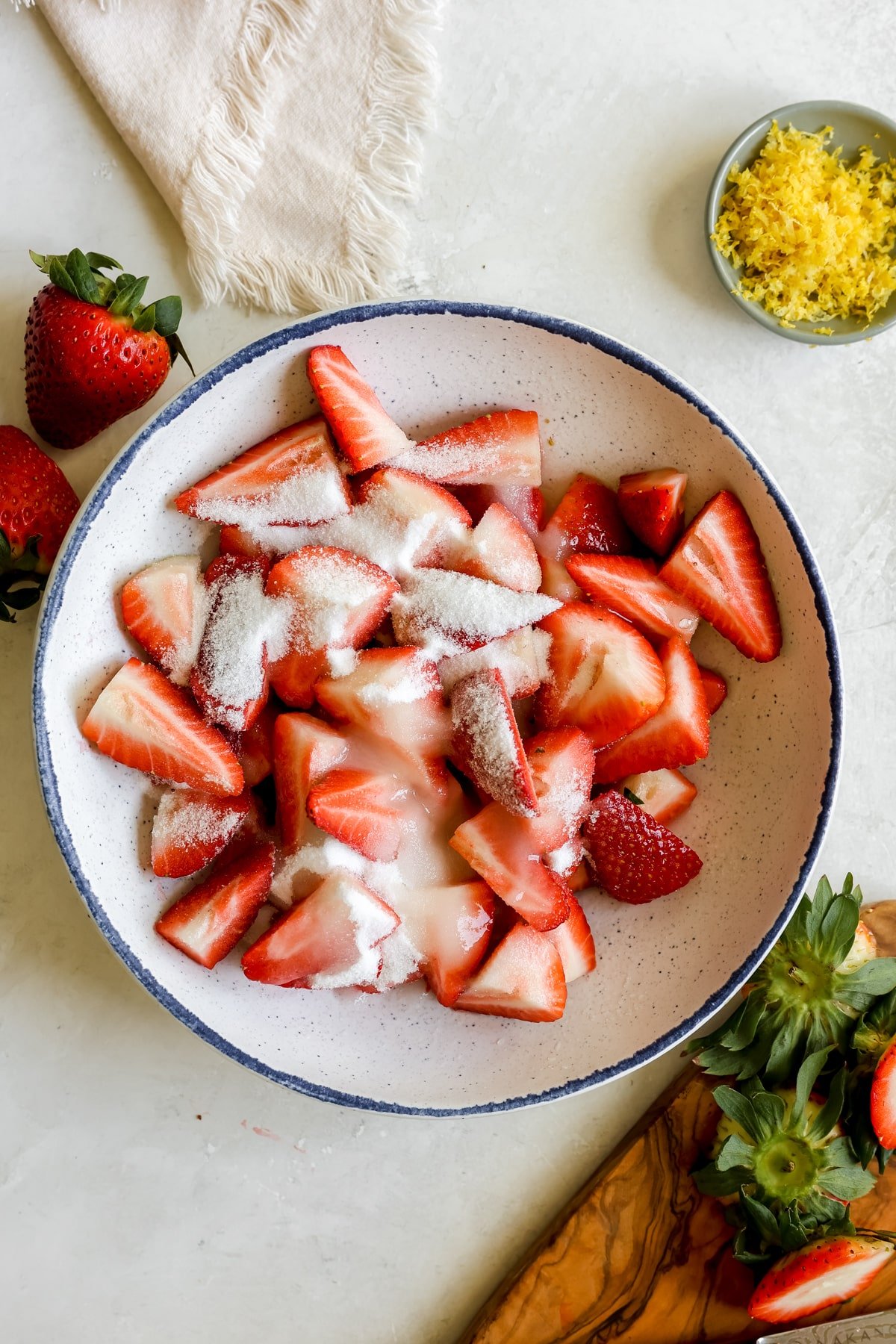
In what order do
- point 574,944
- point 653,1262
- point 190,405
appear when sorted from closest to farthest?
point 190,405, point 574,944, point 653,1262

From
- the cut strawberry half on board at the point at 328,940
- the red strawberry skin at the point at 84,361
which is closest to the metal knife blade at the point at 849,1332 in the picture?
the cut strawberry half on board at the point at 328,940

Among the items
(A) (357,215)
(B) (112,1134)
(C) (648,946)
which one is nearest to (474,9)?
(A) (357,215)

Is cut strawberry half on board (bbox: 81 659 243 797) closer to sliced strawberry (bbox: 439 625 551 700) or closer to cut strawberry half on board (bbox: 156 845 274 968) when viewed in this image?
cut strawberry half on board (bbox: 156 845 274 968)

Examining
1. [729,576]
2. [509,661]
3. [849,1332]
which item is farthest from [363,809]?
[849,1332]

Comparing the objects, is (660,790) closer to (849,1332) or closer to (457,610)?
(457,610)

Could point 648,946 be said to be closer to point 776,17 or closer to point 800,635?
point 800,635

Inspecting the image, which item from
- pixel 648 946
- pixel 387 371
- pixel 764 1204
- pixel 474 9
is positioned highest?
pixel 474 9

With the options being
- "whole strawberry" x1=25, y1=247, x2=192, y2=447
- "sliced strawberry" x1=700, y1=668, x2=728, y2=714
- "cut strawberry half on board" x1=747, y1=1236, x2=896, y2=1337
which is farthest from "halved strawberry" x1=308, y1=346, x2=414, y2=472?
"cut strawberry half on board" x1=747, y1=1236, x2=896, y2=1337
